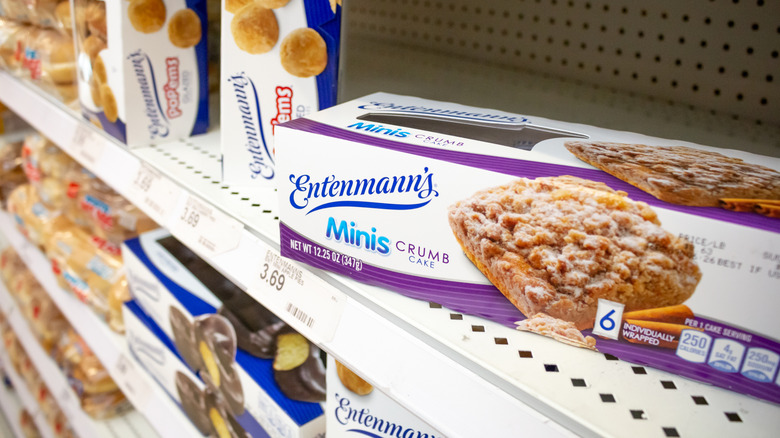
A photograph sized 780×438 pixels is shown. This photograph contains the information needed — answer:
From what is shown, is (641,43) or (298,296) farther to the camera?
(641,43)

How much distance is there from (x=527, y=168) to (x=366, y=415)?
462 mm

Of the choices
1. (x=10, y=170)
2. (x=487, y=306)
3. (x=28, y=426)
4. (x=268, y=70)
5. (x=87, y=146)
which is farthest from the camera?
(x=28, y=426)

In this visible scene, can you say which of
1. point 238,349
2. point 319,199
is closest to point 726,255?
point 319,199

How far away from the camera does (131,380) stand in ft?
4.82

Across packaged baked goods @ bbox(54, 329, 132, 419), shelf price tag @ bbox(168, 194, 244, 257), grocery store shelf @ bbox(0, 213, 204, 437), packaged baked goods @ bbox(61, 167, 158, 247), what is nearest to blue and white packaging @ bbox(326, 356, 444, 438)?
shelf price tag @ bbox(168, 194, 244, 257)

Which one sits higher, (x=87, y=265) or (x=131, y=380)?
(x=87, y=265)

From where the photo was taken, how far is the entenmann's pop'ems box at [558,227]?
21.3 inches

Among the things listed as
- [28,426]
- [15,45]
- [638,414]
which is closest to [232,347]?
[638,414]

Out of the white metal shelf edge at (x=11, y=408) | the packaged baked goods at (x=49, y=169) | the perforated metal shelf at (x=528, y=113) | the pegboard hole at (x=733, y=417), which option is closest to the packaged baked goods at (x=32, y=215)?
the packaged baked goods at (x=49, y=169)

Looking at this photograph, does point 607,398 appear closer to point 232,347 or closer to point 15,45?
point 232,347

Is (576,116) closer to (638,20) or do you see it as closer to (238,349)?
(638,20)

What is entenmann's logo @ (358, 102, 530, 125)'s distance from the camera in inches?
30.0

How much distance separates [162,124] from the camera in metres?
1.18

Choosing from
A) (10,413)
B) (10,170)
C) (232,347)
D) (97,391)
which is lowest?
(10,413)
